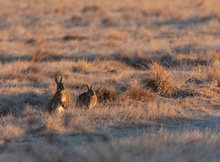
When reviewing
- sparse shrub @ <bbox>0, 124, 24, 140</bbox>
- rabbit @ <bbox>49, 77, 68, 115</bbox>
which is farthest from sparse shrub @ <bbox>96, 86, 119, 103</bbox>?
sparse shrub @ <bbox>0, 124, 24, 140</bbox>

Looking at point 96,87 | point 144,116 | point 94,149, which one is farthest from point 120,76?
point 94,149

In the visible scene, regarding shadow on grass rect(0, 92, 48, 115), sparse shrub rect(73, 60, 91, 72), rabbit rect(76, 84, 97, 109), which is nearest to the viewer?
rabbit rect(76, 84, 97, 109)

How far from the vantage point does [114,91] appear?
14.5m

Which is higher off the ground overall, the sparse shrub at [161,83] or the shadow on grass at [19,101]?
the sparse shrub at [161,83]

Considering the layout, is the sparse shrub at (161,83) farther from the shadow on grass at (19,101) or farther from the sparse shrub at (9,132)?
the sparse shrub at (9,132)

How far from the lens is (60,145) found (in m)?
9.98

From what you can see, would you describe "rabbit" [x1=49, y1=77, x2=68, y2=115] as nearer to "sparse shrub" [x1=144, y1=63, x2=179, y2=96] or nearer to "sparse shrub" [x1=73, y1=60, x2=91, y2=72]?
"sparse shrub" [x1=144, y1=63, x2=179, y2=96]

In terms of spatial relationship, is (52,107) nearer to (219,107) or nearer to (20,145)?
(20,145)

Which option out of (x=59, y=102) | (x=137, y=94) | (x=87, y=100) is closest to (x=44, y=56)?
(x=137, y=94)

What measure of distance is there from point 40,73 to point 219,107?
18.1 feet

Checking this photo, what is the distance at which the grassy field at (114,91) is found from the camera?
9.16 m

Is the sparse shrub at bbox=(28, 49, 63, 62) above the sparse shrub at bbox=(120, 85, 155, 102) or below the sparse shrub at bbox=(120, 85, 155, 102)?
above

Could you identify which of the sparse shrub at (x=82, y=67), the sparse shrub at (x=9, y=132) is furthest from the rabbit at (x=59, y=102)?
the sparse shrub at (x=82, y=67)

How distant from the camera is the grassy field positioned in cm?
916
